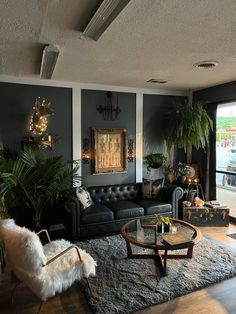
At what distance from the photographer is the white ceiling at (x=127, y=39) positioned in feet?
6.20

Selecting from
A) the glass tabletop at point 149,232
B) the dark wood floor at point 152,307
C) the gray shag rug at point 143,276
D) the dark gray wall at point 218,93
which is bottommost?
the dark wood floor at point 152,307

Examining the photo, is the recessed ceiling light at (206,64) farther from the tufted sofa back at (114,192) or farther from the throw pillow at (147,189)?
the tufted sofa back at (114,192)

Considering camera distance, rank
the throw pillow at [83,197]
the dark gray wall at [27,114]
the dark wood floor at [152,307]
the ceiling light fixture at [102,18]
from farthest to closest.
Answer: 1. the dark gray wall at [27,114]
2. the throw pillow at [83,197]
3. the dark wood floor at [152,307]
4. the ceiling light fixture at [102,18]

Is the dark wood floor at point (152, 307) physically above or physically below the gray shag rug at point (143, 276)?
below

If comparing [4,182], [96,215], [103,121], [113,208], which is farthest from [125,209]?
[4,182]

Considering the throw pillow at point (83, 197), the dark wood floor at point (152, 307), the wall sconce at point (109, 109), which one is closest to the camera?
the dark wood floor at point (152, 307)

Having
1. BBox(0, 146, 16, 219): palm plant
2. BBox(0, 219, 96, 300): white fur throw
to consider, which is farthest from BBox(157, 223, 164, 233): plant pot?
BBox(0, 146, 16, 219): palm plant

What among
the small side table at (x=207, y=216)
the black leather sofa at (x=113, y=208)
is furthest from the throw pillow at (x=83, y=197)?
the small side table at (x=207, y=216)

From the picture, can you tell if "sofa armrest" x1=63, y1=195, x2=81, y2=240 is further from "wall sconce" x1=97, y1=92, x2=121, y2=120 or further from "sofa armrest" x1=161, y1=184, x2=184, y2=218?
"wall sconce" x1=97, y1=92, x2=121, y2=120

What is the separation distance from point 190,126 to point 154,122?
897 millimetres

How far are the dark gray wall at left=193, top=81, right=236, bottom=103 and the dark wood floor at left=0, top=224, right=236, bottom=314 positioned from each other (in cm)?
322

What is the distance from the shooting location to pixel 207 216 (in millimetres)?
4480

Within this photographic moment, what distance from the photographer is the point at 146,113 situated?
17.1 feet

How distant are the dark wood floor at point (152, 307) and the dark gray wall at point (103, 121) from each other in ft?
7.72
